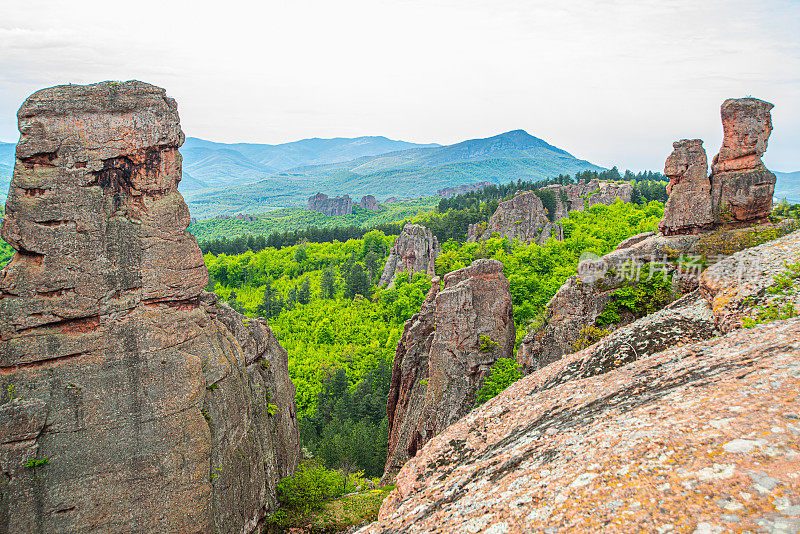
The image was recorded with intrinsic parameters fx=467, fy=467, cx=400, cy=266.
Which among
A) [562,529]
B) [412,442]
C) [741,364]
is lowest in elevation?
[412,442]

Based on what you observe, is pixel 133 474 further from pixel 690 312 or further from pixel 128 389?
pixel 690 312

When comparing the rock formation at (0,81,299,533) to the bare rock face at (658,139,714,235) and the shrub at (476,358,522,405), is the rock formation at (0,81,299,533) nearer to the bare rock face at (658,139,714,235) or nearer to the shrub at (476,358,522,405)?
→ the shrub at (476,358,522,405)

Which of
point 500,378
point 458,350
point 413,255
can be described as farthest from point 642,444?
point 413,255

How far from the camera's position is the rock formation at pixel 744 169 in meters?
22.3

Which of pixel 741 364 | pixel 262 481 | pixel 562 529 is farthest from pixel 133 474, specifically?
pixel 741 364

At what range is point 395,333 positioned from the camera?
56.2 m

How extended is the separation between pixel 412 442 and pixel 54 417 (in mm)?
16759

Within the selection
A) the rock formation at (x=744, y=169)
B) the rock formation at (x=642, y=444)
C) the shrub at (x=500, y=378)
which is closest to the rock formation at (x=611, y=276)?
the shrub at (x=500, y=378)

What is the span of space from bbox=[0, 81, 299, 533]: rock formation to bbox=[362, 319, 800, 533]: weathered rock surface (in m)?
8.83

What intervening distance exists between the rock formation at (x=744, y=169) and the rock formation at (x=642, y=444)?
11.6 m

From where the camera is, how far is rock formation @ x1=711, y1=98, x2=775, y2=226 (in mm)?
22281

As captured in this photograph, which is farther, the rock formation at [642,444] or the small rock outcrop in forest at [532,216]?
the small rock outcrop in forest at [532,216]

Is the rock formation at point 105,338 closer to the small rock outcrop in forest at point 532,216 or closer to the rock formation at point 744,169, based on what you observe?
the rock formation at point 744,169

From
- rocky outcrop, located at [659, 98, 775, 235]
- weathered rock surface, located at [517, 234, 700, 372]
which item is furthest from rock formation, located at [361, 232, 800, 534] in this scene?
rocky outcrop, located at [659, 98, 775, 235]
